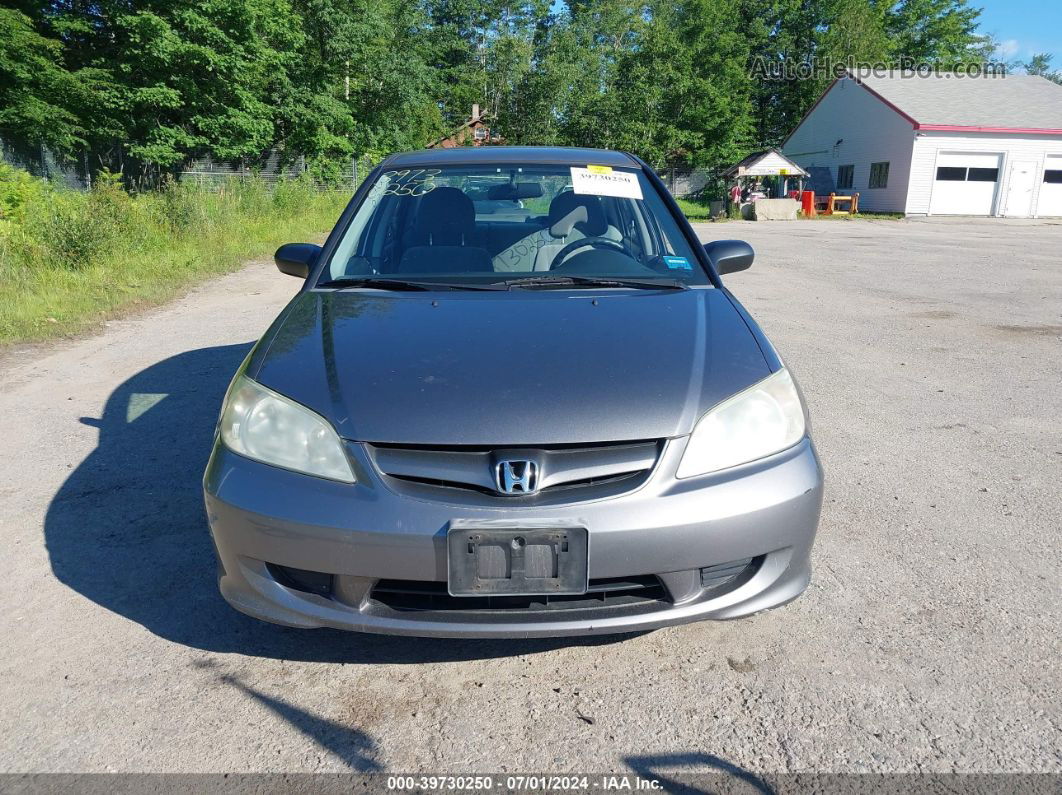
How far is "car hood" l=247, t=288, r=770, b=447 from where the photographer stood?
A: 2.09 m

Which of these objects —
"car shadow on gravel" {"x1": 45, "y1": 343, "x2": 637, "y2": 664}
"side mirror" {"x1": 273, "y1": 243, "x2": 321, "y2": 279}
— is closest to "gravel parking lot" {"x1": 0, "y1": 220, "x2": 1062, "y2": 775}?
"car shadow on gravel" {"x1": 45, "y1": 343, "x2": 637, "y2": 664}

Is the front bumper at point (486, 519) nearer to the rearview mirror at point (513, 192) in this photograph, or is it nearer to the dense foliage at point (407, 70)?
the rearview mirror at point (513, 192)

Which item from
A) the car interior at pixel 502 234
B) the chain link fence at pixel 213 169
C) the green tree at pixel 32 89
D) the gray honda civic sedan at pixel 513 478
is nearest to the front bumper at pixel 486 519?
the gray honda civic sedan at pixel 513 478

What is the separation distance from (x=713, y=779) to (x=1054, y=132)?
37008 millimetres

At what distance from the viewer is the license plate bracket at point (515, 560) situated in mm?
1945

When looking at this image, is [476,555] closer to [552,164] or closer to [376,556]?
[376,556]

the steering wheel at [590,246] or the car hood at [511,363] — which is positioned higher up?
the steering wheel at [590,246]

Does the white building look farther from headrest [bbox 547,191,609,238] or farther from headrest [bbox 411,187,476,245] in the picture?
headrest [bbox 411,187,476,245]

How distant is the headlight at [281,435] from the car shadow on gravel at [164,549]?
0.65 metres

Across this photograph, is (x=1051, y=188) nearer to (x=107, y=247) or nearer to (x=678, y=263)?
(x=107, y=247)

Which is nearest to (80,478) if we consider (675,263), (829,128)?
(675,263)

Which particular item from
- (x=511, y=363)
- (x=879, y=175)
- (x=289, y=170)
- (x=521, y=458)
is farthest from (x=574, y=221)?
(x=879, y=175)

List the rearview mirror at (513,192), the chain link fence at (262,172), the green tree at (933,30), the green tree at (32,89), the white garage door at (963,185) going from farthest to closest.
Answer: the green tree at (933,30) < the white garage door at (963,185) < the green tree at (32,89) < the chain link fence at (262,172) < the rearview mirror at (513,192)

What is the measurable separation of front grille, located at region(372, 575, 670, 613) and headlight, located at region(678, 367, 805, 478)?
12.7 inches
